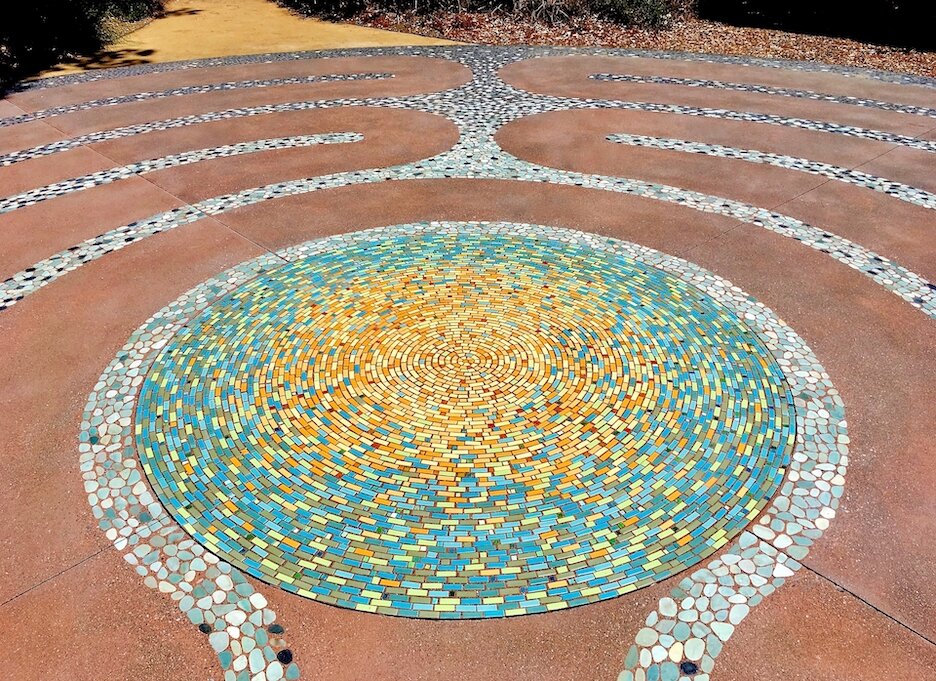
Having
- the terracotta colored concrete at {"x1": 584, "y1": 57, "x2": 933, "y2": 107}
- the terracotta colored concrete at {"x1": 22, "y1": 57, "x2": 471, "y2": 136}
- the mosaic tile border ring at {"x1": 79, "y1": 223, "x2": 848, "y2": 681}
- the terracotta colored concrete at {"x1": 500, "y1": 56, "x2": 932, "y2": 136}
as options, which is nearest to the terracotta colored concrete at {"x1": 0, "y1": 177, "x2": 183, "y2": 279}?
the mosaic tile border ring at {"x1": 79, "y1": 223, "x2": 848, "y2": 681}

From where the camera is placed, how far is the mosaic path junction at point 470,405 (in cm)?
496

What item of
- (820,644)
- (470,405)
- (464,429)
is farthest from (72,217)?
(820,644)

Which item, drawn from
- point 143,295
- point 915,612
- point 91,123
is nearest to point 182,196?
point 143,295

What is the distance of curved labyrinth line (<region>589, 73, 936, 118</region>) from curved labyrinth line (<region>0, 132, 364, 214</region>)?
23.9 ft

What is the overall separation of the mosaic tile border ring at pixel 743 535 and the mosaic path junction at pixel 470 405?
0.03m

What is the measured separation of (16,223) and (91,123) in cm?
508

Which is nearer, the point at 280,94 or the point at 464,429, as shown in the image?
the point at 464,429

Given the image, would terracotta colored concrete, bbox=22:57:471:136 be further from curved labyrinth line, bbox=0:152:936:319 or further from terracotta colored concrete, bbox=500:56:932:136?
curved labyrinth line, bbox=0:152:936:319

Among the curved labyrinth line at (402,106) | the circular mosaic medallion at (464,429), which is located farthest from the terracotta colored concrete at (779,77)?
the circular mosaic medallion at (464,429)

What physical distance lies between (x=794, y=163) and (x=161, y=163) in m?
11.0

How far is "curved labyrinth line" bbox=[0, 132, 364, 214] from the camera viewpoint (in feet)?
37.7

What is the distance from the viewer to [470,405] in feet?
23.3

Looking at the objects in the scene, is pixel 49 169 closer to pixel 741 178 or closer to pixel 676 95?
pixel 741 178

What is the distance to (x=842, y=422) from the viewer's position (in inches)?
264
